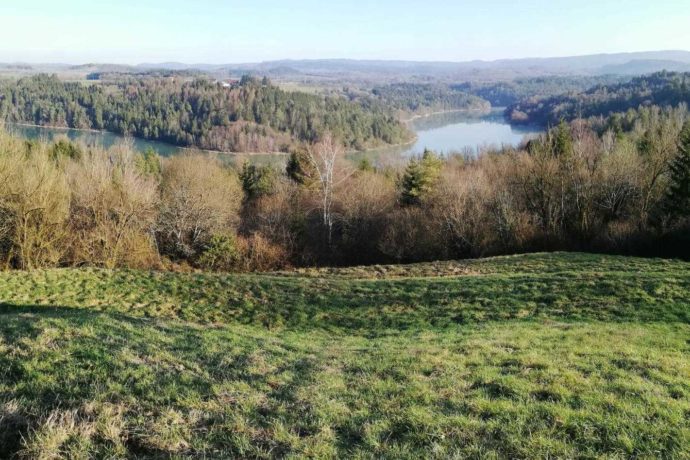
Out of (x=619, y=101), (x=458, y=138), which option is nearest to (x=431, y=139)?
(x=458, y=138)

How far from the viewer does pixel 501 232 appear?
39469 millimetres

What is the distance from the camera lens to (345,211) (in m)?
46.1

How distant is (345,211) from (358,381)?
37.9 meters

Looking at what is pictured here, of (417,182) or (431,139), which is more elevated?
(431,139)

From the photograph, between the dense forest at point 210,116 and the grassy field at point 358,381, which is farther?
the dense forest at point 210,116

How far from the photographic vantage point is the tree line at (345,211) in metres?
28.2

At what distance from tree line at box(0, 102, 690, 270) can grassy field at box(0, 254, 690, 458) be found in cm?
1255

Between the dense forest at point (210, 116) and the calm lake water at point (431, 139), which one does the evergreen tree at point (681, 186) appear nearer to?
the calm lake water at point (431, 139)

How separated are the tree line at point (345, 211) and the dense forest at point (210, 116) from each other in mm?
91368

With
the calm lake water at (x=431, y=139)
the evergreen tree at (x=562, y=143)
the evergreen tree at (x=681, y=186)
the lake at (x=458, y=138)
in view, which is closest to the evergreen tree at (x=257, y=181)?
the evergreen tree at (x=562, y=143)

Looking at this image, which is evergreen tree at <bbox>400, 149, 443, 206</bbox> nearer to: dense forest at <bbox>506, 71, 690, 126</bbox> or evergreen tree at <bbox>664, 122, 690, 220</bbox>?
evergreen tree at <bbox>664, 122, 690, 220</bbox>

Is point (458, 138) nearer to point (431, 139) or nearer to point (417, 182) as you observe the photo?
point (431, 139)

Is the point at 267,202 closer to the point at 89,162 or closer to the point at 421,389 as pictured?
the point at 89,162

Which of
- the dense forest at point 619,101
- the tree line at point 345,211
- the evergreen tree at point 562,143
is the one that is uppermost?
the dense forest at point 619,101
